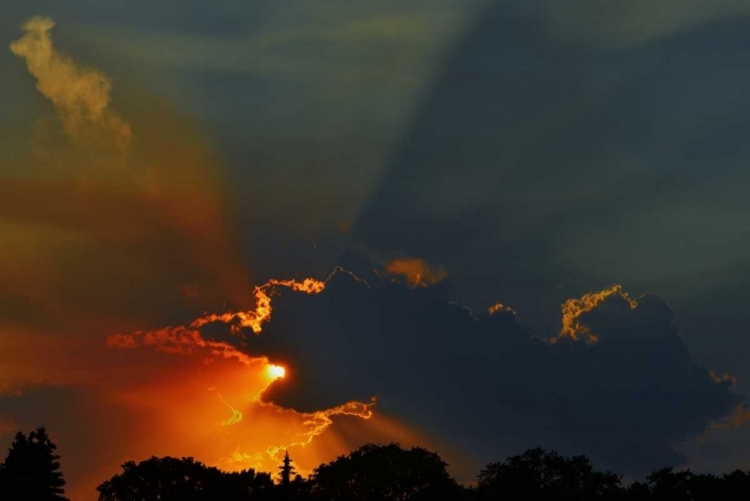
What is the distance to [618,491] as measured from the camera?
175500mm

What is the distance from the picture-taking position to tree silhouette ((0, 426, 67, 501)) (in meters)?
135

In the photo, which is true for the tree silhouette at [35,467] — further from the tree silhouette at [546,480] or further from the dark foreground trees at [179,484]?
the tree silhouette at [546,480]

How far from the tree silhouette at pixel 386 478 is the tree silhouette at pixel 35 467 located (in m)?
40.0

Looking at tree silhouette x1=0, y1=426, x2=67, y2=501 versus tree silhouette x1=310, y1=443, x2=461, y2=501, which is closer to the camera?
tree silhouette x1=0, y1=426, x2=67, y2=501

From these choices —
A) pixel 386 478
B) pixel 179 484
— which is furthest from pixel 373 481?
pixel 179 484

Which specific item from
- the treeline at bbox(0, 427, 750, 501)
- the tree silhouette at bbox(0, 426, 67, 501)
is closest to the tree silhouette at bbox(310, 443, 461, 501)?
the treeline at bbox(0, 427, 750, 501)

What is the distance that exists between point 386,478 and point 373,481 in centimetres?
215

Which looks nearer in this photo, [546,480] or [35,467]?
[35,467]

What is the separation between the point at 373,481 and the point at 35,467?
52.5 meters

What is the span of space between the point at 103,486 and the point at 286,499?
28806mm

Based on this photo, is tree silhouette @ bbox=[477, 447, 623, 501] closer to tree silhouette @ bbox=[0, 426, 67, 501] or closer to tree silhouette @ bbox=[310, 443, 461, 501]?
tree silhouette @ bbox=[310, 443, 461, 501]

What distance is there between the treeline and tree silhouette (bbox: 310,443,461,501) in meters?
0.16

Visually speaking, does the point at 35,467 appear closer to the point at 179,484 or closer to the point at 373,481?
the point at 179,484

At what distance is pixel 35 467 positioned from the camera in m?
139
